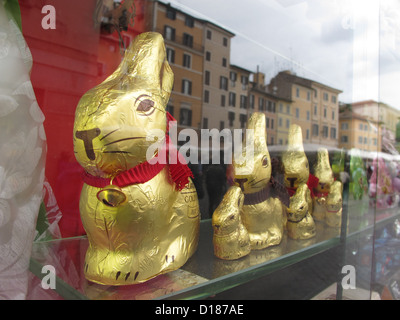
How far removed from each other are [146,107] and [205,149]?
39 centimetres

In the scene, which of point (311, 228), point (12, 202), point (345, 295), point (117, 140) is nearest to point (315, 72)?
point (311, 228)

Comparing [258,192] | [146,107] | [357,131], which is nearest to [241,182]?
[258,192]

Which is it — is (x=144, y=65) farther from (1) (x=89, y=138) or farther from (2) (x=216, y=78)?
(2) (x=216, y=78)

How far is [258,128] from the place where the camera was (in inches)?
33.7

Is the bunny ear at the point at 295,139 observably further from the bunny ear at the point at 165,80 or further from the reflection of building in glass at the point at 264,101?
the bunny ear at the point at 165,80

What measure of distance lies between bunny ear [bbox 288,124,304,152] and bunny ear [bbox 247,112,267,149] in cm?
18

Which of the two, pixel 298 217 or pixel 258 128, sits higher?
pixel 258 128

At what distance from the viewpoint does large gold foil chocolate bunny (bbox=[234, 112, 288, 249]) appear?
804 mm

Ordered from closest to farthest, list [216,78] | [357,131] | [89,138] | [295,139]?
[89,138], [216,78], [295,139], [357,131]

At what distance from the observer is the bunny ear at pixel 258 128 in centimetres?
84

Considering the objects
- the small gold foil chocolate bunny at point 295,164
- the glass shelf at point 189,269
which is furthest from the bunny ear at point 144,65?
the small gold foil chocolate bunny at point 295,164

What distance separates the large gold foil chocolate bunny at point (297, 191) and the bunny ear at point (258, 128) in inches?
6.5

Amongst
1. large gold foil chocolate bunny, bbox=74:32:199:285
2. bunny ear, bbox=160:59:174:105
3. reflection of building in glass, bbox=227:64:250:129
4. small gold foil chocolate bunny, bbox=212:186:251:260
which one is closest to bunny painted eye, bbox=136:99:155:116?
large gold foil chocolate bunny, bbox=74:32:199:285

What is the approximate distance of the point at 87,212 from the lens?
1.83ft
